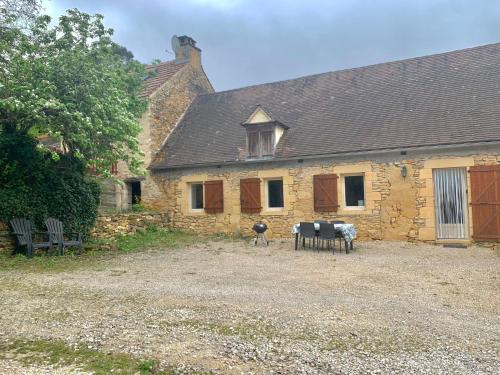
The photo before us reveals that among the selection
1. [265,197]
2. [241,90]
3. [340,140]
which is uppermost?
[241,90]

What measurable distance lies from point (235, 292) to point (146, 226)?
8505mm

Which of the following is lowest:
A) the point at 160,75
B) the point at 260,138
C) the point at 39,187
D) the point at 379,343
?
the point at 379,343

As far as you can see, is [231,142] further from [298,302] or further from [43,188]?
[298,302]

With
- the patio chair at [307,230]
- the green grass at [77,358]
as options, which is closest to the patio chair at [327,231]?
the patio chair at [307,230]

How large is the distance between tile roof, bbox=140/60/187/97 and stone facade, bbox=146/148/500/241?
3.59 meters

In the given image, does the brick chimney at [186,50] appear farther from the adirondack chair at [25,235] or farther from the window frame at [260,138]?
the adirondack chair at [25,235]

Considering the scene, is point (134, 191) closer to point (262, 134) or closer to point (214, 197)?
point (214, 197)

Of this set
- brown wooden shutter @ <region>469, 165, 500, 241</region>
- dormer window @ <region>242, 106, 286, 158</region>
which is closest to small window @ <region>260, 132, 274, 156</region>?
dormer window @ <region>242, 106, 286, 158</region>

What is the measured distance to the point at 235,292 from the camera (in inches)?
227

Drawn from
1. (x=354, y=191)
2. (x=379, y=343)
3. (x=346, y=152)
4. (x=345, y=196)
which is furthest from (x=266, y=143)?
(x=379, y=343)

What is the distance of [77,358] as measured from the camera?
11.5 feet

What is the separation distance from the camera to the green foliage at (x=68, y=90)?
27.7ft

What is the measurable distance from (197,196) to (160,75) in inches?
238

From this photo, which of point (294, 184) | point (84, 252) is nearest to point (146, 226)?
point (84, 252)
